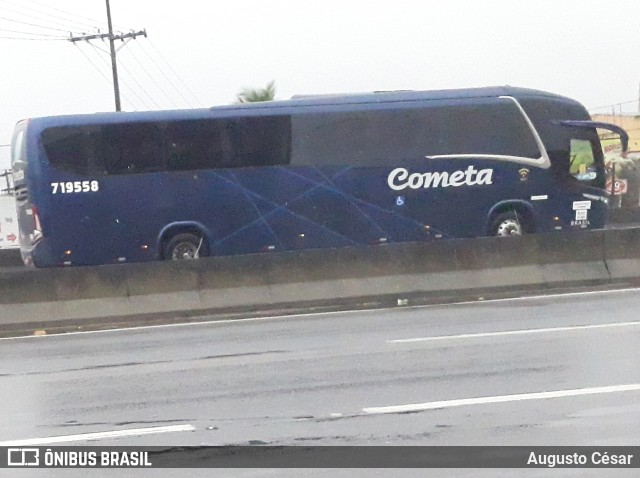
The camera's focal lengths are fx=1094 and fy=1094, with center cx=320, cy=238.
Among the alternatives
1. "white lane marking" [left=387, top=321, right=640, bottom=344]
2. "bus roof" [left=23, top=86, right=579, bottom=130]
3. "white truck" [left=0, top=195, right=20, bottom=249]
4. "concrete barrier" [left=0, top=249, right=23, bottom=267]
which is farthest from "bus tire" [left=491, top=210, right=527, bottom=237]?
"white truck" [left=0, top=195, right=20, bottom=249]

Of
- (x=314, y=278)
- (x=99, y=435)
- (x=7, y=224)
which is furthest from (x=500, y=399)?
(x=7, y=224)

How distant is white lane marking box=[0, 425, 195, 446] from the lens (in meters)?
7.69

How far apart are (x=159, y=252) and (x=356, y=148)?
4735mm

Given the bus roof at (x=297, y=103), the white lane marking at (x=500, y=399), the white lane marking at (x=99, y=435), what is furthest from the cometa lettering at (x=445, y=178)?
the white lane marking at (x=99, y=435)

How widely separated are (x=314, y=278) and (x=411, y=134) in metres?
7.77

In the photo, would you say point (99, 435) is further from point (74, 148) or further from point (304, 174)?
point (304, 174)

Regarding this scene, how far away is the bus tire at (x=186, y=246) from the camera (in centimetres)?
2306

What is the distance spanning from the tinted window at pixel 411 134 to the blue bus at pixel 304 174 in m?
0.03

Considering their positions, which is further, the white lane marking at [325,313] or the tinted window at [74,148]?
the tinted window at [74,148]

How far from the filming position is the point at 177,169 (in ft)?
75.3

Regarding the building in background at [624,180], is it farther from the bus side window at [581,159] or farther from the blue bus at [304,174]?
the blue bus at [304,174]

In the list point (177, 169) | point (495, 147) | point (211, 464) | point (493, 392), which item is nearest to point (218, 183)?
point (177, 169)

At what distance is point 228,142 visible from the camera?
75.8 feet

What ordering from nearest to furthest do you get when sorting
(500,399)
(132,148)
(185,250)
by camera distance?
(500,399), (132,148), (185,250)
